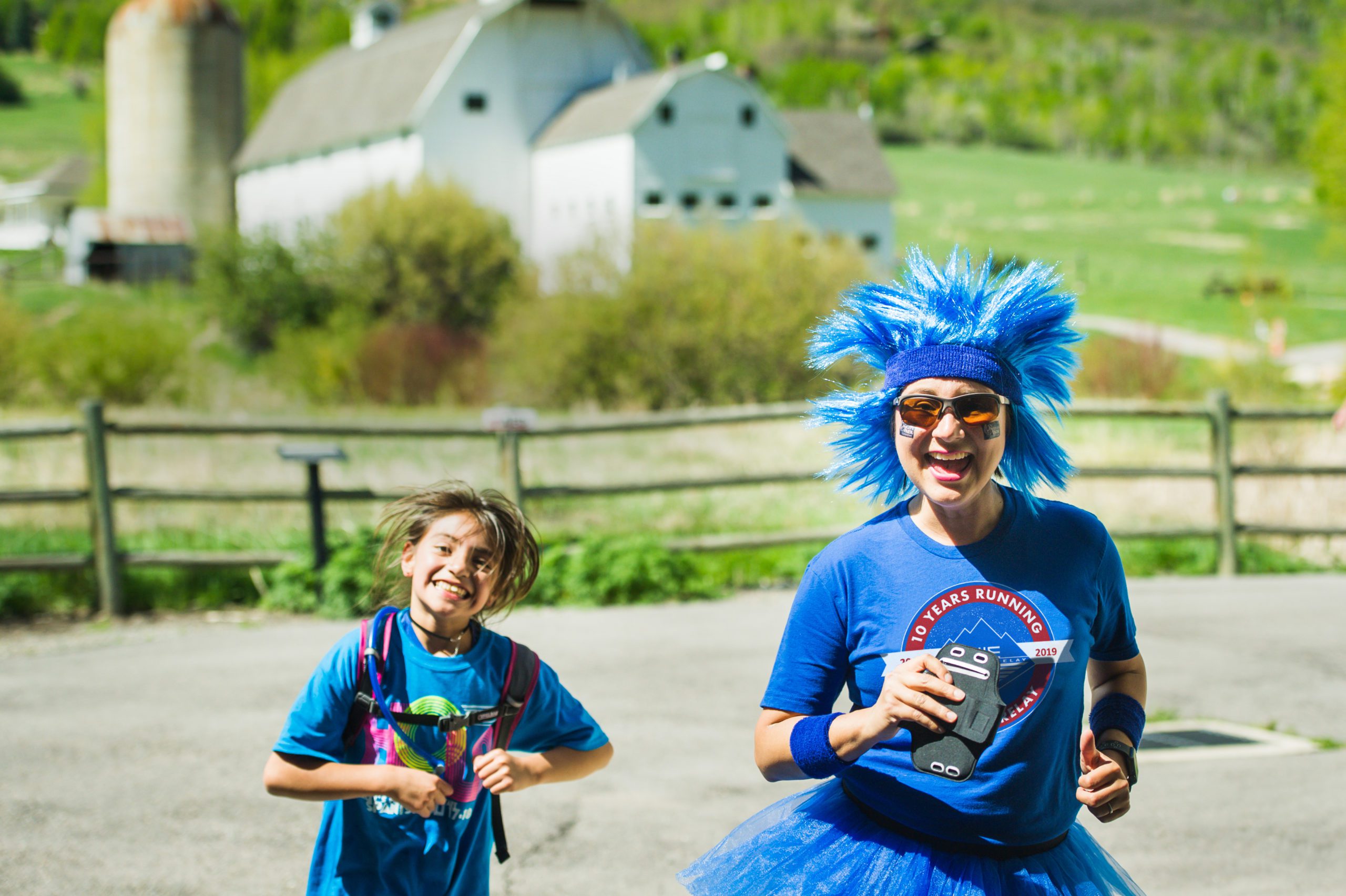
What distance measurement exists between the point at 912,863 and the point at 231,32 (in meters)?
67.3

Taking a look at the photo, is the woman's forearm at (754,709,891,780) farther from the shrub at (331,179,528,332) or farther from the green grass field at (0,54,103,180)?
the green grass field at (0,54,103,180)

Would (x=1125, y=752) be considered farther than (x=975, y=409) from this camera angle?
Yes

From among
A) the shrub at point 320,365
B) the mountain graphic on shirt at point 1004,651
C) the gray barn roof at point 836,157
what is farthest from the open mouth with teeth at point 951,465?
the gray barn roof at point 836,157

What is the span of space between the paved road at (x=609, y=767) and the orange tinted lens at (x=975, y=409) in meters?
2.49

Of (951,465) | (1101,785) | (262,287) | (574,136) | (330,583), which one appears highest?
(574,136)

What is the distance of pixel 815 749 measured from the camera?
7.30ft

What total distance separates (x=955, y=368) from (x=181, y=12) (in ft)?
218

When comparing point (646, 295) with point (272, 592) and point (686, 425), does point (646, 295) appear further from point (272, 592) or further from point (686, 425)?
point (272, 592)

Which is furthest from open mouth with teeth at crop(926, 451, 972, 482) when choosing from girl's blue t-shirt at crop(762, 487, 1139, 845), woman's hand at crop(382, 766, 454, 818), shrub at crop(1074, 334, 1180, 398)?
shrub at crop(1074, 334, 1180, 398)

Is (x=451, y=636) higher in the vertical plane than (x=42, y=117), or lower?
lower

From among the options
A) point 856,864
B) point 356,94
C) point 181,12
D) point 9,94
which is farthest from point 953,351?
point 9,94

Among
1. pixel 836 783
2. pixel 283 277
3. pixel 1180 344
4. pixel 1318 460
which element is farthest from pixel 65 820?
pixel 1180 344

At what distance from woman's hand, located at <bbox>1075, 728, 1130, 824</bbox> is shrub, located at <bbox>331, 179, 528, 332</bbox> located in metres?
31.6

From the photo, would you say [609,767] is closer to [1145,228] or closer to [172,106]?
[172,106]
